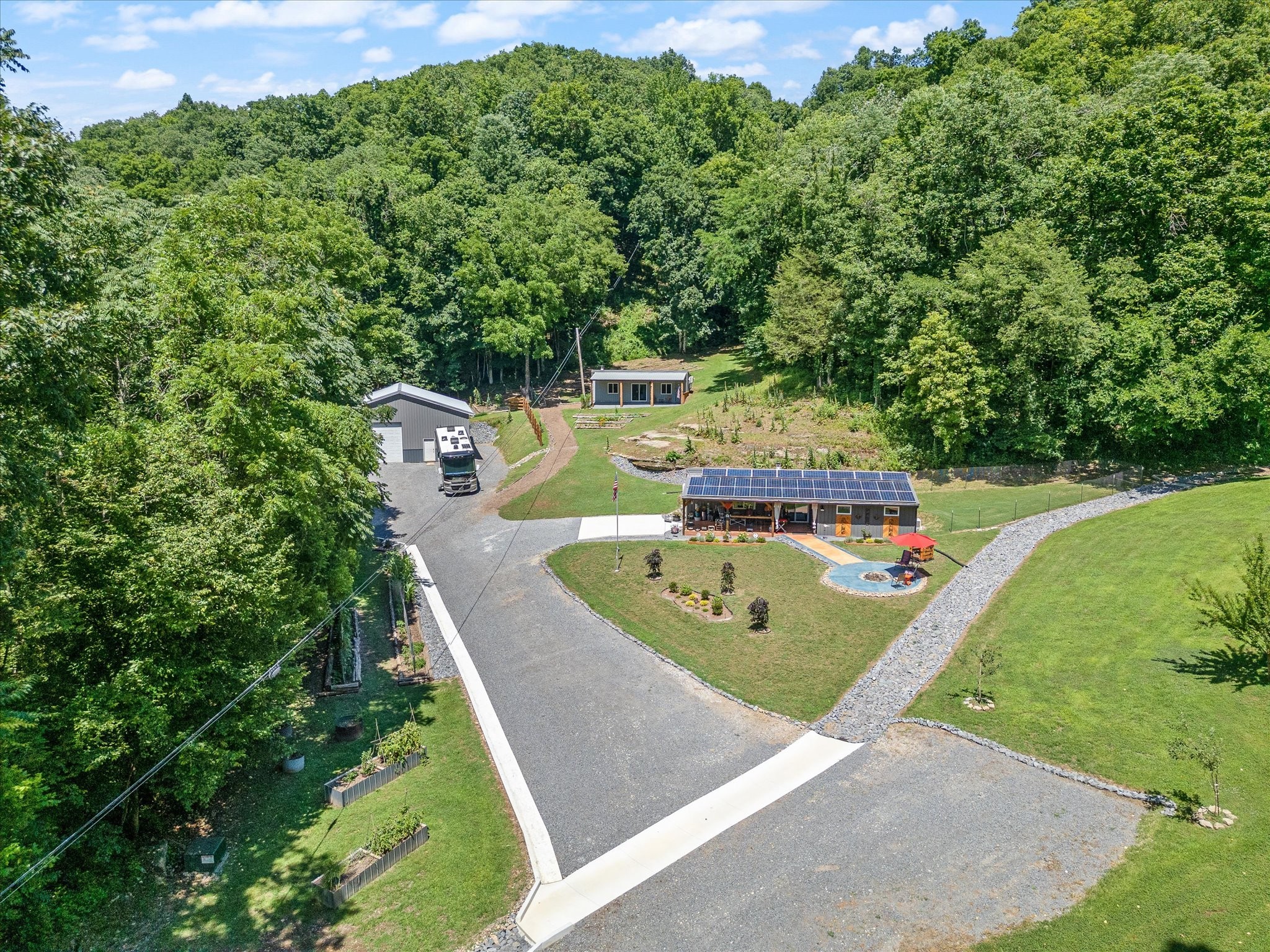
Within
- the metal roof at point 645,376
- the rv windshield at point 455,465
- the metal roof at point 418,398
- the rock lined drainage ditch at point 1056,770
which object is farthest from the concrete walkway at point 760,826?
the metal roof at point 645,376

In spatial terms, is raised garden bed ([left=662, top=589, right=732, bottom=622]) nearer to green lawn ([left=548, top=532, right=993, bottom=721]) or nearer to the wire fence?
green lawn ([left=548, top=532, right=993, bottom=721])

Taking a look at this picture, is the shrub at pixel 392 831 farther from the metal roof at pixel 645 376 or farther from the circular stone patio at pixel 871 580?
the metal roof at pixel 645 376

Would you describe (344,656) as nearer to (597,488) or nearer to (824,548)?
(597,488)

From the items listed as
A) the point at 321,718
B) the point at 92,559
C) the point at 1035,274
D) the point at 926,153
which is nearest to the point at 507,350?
the point at 926,153

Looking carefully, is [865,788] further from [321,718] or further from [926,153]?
[926,153]

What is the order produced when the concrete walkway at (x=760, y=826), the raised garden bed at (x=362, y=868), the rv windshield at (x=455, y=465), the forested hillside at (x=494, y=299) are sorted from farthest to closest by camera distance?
the rv windshield at (x=455, y=465)
the raised garden bed at (x=362, y=868)
the forested hillside at (x=494, y=299)
the concrete walkway at (x=760, y=826)

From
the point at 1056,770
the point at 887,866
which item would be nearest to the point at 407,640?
the point at 887,866
